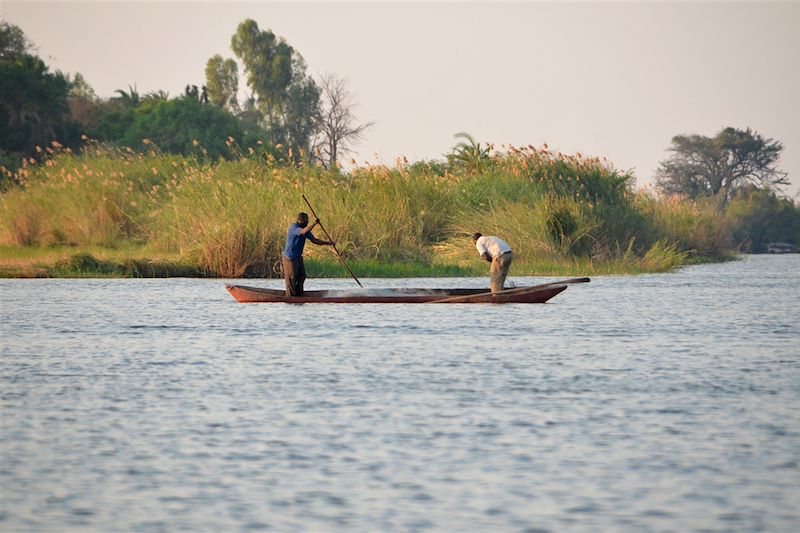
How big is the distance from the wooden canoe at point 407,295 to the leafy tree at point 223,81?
62.2 metres

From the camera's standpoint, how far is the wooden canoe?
20016mm

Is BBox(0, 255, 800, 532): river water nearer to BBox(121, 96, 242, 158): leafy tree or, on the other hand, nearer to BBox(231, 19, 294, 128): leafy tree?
BBox(121, 96, 242, 158): leafy tree

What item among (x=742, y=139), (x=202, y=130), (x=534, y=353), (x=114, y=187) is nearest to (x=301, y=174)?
(x=114, y=187)

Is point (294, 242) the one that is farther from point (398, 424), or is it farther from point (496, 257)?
point (398, 424)

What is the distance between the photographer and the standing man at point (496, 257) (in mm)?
20156

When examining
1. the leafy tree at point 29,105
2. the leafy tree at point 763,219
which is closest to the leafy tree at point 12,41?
the leafy tree at point 29,105

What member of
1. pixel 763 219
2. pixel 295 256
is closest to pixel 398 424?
pixel 295 256

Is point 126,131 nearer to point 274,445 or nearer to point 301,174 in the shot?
point 301,174

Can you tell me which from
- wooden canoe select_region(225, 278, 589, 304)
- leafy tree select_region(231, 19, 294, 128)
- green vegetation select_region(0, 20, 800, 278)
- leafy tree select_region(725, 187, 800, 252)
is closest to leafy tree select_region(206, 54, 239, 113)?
leafy tree select_region(231, 19, 294, 128)

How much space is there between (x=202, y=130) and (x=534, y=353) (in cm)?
5018

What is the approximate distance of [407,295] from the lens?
20.9 meters

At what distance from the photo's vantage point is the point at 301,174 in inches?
1287

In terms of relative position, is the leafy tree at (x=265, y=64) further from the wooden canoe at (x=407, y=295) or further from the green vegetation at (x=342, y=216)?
the wooden canoe at (x=407, y=295)

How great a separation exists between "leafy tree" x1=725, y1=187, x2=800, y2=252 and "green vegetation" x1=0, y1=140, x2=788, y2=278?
33.1 metres
